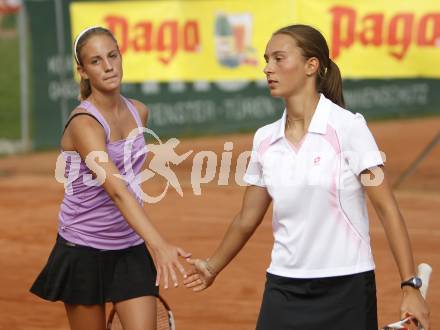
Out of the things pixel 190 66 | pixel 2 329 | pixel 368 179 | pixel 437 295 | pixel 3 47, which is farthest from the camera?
pixel 3 47

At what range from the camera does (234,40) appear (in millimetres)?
15469

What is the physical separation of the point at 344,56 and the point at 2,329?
291 inches

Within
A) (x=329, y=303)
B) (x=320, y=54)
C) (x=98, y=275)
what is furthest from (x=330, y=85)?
(x=98, y=275)

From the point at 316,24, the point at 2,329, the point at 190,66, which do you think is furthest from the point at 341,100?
the point at 190,66

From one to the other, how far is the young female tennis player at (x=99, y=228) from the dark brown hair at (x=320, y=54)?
43.8 inches

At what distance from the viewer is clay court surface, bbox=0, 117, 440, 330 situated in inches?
321

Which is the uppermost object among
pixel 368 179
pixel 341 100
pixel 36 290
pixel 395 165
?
pixel 341 100

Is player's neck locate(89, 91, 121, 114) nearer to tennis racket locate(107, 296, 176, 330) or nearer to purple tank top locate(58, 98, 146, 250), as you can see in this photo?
purple tank top locate(58, 98, 146, 250)

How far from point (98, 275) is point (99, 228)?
9.2 inches

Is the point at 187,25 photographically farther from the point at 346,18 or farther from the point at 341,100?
the point at 341,100

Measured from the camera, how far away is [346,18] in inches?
543

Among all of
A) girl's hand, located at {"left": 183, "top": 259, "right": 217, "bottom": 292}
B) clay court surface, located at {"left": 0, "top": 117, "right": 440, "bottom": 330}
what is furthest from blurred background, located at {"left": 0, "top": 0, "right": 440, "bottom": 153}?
girl's hand, located at {"left": 183, "top": 259, "right": 217, "bottom": 292}

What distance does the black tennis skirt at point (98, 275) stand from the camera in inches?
203

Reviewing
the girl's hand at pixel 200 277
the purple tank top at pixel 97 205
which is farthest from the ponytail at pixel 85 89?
the girl's hand at pixel 200 277
